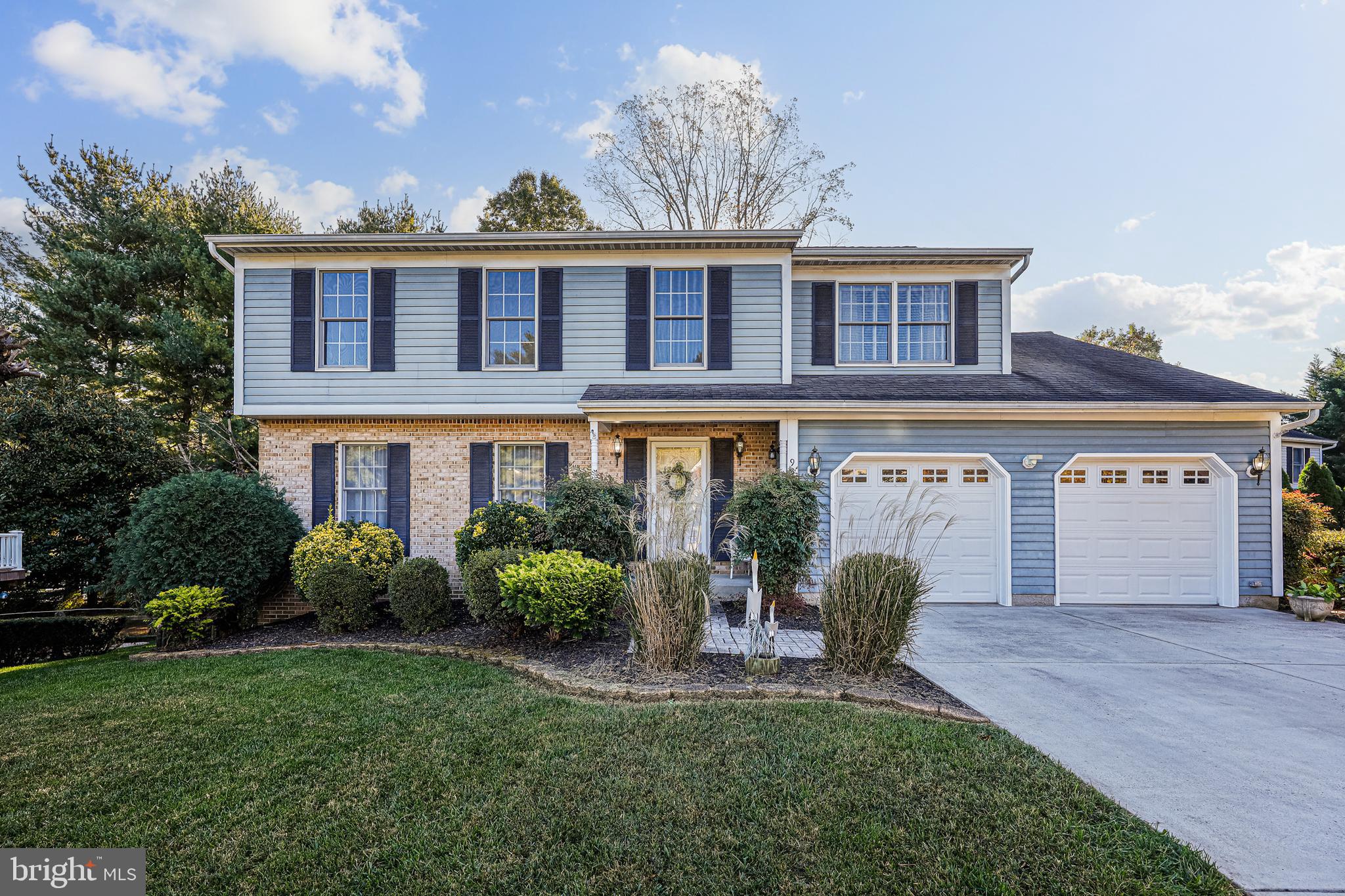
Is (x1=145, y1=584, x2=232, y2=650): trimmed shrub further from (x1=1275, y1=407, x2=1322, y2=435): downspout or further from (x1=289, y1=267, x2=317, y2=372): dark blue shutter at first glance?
(x1=1275, y1=407, x2=1322, y2=435): downspout

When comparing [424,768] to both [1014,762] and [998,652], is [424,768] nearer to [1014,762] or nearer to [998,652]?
[1014,762]

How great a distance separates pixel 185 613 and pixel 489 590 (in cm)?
370

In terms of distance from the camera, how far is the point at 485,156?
1362 centimetres

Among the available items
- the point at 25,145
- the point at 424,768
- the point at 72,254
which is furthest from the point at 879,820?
the point at 25,145

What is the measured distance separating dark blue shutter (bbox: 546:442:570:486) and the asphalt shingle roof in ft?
3.29

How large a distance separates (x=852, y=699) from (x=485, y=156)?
1453 centimetres

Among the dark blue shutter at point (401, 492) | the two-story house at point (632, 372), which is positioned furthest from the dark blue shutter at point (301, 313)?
the dark blue shutter at point (401, 492)

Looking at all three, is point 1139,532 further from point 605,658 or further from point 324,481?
point 324,481

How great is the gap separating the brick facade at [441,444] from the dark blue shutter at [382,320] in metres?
0.89

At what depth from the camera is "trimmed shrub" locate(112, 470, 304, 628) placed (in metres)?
6.46

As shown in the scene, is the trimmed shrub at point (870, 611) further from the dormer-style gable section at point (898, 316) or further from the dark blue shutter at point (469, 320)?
the dark blue shutter at point (469, 320)

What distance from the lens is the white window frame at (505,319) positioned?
27.6 ft

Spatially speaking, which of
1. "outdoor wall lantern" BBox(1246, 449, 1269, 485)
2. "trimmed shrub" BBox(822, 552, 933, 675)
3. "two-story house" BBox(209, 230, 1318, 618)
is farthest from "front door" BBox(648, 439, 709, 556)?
"outdoor wall lantern" BBox(1246, 449, 1269, 485)

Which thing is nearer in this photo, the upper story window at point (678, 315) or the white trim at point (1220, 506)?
the white trim at point (1220, 506)
